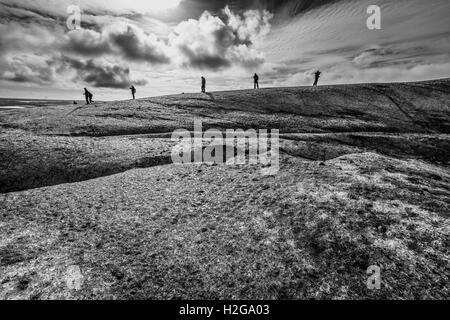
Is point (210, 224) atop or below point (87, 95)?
below

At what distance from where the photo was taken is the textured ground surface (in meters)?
7.52

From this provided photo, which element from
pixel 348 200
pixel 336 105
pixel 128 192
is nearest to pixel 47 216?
pixel 128 192

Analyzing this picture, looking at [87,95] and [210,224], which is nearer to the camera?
[210,224]

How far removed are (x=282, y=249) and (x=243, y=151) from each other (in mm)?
9550

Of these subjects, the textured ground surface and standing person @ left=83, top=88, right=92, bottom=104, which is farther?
standing person @ left=83, top=88, right=92, bottom=104

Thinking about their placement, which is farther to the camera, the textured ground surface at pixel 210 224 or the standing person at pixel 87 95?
the standing person at pixel 87 95

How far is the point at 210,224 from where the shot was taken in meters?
10.6

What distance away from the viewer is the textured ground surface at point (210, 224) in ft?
24.7

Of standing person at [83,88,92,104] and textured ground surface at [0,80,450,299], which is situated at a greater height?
standing person at [83,88,92,104]

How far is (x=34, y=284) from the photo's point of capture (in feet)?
24.8

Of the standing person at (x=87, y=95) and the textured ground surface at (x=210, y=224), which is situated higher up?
the standing person at (x=87, y=95)
